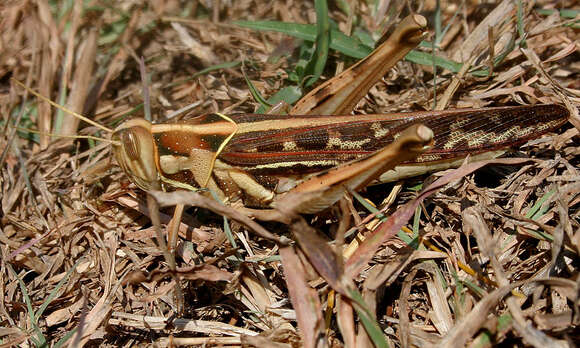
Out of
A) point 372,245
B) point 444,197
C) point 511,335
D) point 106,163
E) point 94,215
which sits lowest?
point 511,335

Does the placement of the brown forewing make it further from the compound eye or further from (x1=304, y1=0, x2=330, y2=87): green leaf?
(x1=304, y1=0, x2=330, y2=87): green leaf

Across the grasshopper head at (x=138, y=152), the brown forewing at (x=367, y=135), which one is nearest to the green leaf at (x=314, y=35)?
the brown forewing at (x=367, y=135)

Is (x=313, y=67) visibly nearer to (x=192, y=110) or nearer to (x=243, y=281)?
(x=192, y=110)

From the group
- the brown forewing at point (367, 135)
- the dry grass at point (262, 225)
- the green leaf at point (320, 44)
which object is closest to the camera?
the dry grass at point (262, 225)

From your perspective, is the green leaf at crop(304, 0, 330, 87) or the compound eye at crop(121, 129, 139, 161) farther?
the green leaf at crop(304, 0, 330, 87)

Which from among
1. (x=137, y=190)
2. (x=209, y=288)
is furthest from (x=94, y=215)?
(x=209, y=288)

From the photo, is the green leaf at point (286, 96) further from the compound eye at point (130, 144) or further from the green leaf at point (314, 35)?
the compound eye at point (130, 144)

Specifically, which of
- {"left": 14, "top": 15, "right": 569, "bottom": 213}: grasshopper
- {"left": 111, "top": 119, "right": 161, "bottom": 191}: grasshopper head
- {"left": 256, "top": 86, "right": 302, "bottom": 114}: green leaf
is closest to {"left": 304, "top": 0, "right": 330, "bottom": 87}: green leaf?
{"left": 256, "top": 86, "right": 302, "bottom": 114}: green leaf

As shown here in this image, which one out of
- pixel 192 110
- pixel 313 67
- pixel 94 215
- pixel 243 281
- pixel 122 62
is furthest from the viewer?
pixel 122 62
